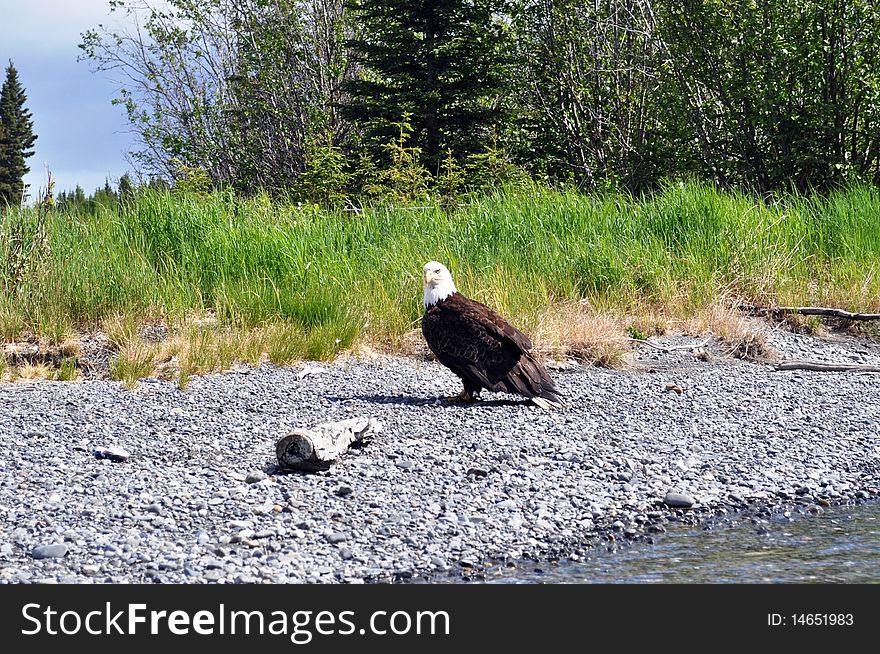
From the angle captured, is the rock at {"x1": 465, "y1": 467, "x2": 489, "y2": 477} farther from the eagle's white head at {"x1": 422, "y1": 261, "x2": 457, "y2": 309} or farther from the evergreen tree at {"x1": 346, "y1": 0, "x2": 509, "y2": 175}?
the evergreen tree at {"x1": 346, "y1": 0, "x2": 509, "y2": 175}

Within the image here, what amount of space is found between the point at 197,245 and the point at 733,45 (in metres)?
10.2

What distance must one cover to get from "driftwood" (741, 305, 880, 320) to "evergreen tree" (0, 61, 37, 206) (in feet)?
147

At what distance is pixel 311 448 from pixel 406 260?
203 inches

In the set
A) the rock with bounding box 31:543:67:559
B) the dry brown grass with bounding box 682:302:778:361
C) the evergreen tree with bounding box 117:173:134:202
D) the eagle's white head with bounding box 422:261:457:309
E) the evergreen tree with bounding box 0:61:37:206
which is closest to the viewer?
the rock with bounding box 31:543:67:559

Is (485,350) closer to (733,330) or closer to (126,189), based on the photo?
(733,330)

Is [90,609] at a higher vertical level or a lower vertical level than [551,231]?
lower

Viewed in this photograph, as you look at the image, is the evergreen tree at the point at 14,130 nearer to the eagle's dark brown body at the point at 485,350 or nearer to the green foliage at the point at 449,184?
the green foliage at the point at 449,184

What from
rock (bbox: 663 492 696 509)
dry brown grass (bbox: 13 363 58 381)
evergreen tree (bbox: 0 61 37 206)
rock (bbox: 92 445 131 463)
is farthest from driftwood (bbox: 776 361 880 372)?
evergreen tree (bbox: 0 61 37 206)

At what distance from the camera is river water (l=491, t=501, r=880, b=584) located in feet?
14.3

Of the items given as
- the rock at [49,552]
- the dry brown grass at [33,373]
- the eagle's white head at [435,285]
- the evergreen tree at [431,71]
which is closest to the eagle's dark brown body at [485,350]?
the eagle's white head at [435,285]

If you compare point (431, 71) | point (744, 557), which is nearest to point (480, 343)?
point (744, 557)

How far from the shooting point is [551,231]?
1119cm

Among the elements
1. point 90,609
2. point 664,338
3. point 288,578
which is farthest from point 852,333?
point 90,609

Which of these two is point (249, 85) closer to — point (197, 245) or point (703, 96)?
point (703, 96)
